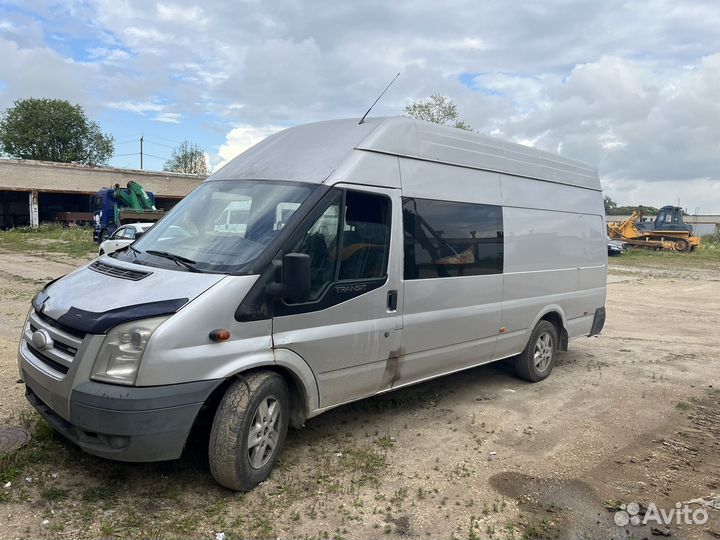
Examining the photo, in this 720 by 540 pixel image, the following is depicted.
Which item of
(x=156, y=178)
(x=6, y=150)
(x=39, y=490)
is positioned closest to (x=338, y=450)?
(x=39, y=490)

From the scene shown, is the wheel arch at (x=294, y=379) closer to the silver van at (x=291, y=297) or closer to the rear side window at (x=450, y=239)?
the silver van at (x=291, y=297)

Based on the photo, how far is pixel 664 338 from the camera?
9461mm

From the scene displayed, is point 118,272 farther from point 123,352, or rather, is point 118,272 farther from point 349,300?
point 349,300

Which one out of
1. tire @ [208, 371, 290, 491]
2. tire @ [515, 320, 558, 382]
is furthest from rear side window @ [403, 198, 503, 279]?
tire @ [208, 371, 290, 491]

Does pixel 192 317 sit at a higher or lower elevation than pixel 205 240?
lower

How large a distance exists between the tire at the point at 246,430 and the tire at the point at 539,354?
11.7 feet

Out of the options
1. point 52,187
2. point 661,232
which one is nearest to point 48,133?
point 52,187

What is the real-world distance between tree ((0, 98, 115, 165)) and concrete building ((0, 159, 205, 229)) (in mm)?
22139

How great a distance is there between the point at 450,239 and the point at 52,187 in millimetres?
35125

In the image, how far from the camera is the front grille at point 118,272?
3.71 m

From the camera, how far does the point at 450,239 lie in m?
5.15

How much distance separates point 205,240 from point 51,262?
15958 mm

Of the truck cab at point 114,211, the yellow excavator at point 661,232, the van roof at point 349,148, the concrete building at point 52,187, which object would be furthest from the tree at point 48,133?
the van roof at point 349,148

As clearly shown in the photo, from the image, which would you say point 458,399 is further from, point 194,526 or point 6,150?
point 6,150
